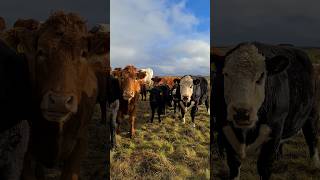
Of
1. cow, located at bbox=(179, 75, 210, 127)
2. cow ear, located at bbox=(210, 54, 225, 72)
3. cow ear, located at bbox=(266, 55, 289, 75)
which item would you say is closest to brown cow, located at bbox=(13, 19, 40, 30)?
cow ear, located at bbox=(210, 54, 225, 72)

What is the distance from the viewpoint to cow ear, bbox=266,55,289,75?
19.5ft

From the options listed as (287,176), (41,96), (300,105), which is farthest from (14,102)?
(287,176)

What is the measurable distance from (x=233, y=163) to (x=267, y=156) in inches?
18.5

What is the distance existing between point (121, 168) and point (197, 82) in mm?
7073

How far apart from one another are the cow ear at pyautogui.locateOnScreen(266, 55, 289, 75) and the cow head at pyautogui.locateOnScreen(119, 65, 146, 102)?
19.2 ft

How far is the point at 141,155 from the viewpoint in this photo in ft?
32.1

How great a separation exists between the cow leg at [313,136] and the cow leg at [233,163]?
241 cm

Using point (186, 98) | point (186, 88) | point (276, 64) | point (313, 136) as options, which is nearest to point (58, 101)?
point (276, 64)

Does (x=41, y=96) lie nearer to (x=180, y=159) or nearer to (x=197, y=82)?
(x=180, y=159)

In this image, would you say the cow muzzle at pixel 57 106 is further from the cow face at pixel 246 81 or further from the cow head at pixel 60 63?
the cow face at pixel 246 81

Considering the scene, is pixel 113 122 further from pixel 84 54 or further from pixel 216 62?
pixel 84 54

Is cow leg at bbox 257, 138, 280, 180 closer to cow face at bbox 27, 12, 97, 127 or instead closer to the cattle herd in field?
the cattle herd in field

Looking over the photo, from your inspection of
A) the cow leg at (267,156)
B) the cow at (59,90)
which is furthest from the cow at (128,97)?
the cow at (59,90)

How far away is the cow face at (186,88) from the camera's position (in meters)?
15.0
